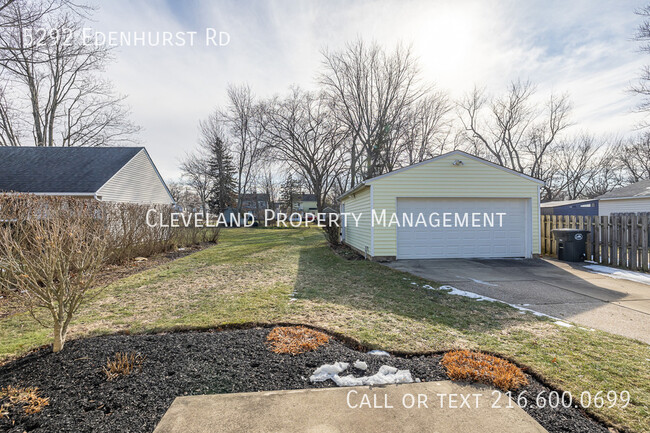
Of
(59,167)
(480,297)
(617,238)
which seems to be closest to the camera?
(480,297)

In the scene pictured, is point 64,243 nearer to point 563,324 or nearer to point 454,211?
point 563,324

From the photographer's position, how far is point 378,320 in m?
3.99

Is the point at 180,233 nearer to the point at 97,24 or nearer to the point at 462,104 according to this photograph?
the point at 97,24

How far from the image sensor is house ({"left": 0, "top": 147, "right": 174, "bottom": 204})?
13.6m

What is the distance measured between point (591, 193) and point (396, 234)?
1388 inches

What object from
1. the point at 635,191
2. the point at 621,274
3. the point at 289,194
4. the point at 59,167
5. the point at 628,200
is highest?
the point at 289,194

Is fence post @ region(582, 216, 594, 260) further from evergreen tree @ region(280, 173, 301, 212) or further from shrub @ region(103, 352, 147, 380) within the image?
evergreen tree @ region(280, 173, 301, 212)

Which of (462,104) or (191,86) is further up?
(462,104)

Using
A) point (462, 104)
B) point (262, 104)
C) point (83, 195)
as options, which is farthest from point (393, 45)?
point (83, 195)

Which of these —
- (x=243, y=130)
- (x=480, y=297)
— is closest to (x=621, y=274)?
(x=480, y=297)

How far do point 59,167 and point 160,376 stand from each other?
18.0 m

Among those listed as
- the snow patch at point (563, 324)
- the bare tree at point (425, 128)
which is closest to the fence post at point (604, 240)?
the snow patch at point (563, 324)

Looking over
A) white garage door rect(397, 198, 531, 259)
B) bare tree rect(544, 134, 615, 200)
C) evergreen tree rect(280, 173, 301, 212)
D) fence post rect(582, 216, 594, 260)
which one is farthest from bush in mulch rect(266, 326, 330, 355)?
evergreen tree rect(280, 173, 301, 212)

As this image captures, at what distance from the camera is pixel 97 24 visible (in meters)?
7.96
